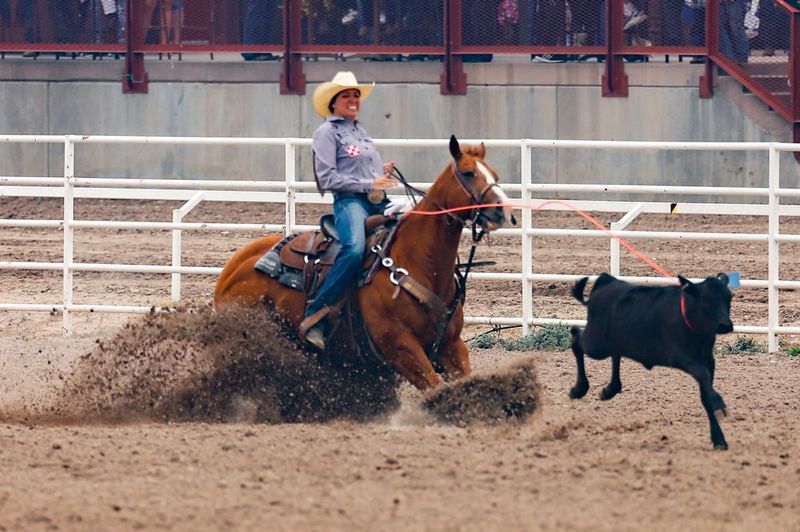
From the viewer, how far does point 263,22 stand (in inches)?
679

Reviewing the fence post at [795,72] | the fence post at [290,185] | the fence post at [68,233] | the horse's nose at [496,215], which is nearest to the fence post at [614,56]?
the fence post at [795,72]

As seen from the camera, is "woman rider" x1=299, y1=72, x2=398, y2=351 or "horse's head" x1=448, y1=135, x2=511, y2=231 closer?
"horse's head" x1=448, y1=135, x2=511, y2=231

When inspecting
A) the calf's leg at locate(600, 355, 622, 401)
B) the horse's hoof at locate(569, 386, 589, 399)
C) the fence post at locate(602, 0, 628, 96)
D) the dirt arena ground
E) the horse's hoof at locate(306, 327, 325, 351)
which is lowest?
the dirt arena ground

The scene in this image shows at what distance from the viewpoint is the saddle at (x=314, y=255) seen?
8.45 meters

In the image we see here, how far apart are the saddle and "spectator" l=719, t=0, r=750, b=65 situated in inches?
329

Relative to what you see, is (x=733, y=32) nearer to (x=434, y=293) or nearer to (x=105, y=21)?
(x=105, y=21)

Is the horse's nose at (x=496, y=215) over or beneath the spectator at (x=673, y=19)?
beneath

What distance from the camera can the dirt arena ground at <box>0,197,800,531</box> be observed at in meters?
6.02

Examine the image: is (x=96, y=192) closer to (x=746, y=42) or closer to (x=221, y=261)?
(x=221, y=261)

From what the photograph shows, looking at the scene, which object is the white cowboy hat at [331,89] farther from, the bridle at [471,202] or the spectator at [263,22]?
the spectator at [263,22]

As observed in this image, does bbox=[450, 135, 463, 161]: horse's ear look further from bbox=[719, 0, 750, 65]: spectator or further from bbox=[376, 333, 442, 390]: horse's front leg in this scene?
bbox=[719, 0, 750, 65]: spectator

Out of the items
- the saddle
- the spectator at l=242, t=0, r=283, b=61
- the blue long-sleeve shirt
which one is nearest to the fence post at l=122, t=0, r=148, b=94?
the spectator at l=242, t=0, r=283, b=61

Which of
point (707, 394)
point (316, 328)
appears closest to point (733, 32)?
point (316, 328)

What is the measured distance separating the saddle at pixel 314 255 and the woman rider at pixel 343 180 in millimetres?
62
